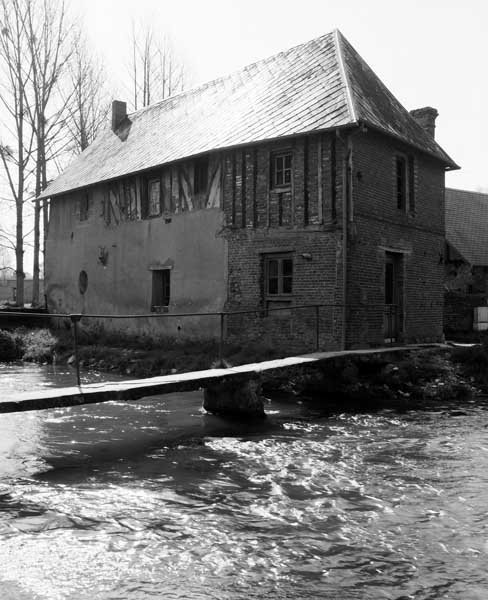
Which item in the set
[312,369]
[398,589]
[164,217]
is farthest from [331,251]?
[398,589]

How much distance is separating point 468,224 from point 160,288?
1576 cm

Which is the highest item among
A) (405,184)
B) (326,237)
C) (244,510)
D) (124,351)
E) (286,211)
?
(405,184)

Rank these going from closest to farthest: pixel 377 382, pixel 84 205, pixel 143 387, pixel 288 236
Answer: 1. pixel 143 387
2. pixel 377 382
3. pixel 288 236
4. pixel 84 205

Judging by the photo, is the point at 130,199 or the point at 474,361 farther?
the point at 130,199

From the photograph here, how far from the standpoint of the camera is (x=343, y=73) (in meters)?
14.0

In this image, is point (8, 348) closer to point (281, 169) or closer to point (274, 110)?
point (281, 169)

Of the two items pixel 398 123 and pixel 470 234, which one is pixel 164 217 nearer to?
pixel 398 123

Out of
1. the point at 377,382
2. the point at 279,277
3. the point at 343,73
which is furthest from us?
the point at 343,73

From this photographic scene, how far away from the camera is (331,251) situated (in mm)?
12875

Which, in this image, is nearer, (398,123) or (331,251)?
(331,251)

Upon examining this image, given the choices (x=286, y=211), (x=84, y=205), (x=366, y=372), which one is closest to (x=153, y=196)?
(x=84, y=205)

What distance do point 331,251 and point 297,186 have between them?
1.74 m

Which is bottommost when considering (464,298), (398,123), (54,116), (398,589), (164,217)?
(398,589)

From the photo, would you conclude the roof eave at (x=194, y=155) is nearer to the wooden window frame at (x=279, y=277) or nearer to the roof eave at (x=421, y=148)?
the roof eave at (x=421, y=148)
